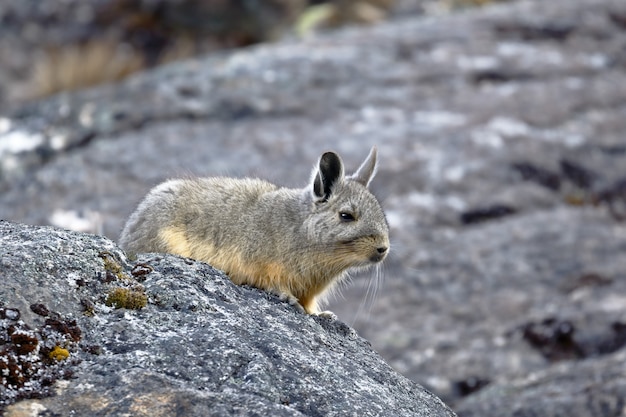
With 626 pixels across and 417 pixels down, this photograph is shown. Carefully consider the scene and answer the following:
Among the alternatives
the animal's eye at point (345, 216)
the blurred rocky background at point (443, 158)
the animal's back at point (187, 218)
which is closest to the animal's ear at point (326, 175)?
the animal's eye at point (345, 216)

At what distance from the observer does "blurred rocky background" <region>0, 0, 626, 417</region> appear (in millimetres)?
13938

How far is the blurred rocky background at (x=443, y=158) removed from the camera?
13938 millimetres

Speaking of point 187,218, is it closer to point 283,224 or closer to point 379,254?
point 283,224

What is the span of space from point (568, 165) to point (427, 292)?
181 inches

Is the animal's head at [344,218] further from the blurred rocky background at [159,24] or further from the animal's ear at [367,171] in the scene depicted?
the blurred rocky background at [159,24]

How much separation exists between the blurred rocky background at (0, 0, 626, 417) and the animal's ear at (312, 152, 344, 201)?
1703 millimetres

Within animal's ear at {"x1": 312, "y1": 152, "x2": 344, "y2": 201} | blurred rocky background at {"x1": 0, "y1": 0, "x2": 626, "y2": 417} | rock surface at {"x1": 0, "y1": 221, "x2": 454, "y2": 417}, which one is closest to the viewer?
rock surface at {"x1": 0, "y1": 221, "x2": 454, "y2": 417}

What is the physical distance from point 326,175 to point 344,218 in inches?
17.9

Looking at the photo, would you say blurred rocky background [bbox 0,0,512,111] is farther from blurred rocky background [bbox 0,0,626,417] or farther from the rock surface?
the rock surface

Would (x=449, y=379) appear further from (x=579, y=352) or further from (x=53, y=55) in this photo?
(x=53, y=55)

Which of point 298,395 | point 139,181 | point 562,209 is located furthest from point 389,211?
point 298,395

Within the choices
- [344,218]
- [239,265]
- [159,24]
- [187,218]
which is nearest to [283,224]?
[344,218]

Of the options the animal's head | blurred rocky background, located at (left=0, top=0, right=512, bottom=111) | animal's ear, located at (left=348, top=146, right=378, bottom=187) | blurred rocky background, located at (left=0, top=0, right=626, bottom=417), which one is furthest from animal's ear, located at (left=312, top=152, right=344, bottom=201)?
blurred rocky background, located at (left=0, top=0, right=512, bottom=111)

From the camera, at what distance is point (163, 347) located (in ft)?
20.8
